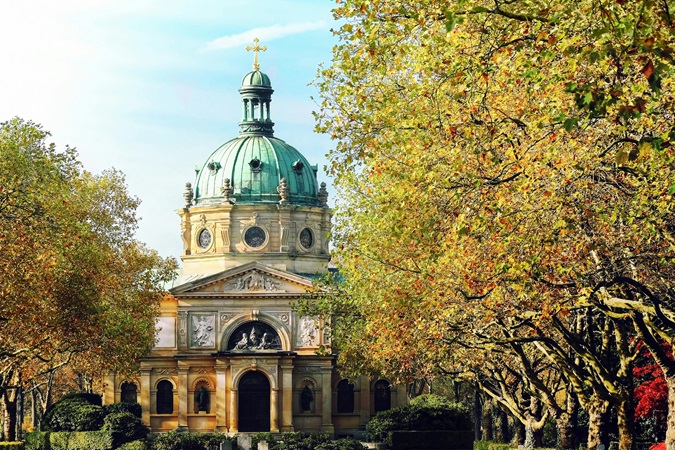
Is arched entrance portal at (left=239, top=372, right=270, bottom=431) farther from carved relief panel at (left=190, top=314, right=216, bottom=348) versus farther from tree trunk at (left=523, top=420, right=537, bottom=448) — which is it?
tree trunk at (left=523, top=420, right=537, bottom=448)

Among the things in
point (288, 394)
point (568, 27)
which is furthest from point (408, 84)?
point (288, 394)

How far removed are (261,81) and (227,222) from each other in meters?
12.0

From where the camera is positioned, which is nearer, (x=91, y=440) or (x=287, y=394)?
(x=91, y=440)

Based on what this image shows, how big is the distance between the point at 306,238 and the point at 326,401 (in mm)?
13551

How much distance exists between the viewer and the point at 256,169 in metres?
96.7

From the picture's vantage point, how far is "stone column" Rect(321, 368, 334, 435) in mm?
87125

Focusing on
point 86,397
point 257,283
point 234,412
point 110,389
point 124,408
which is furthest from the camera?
point 110,389

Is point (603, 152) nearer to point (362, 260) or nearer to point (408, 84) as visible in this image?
point (408, 84)

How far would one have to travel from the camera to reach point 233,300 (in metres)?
87.8

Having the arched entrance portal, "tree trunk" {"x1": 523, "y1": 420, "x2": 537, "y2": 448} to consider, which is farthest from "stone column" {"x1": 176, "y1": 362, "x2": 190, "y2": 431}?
"tree trunk" {"x1": 523, "y1": 420, "x2": 537, "y2": 448}

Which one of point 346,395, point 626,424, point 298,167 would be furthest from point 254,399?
point 626,424

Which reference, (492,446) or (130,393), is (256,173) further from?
(492,446)

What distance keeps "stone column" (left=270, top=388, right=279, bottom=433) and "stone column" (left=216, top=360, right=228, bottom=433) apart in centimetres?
320

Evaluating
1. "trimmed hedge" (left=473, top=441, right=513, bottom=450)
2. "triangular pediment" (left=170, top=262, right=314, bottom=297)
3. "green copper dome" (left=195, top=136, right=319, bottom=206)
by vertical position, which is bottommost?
"trimmed hedge" (left=473, top=441, right=513, bottom=450)
